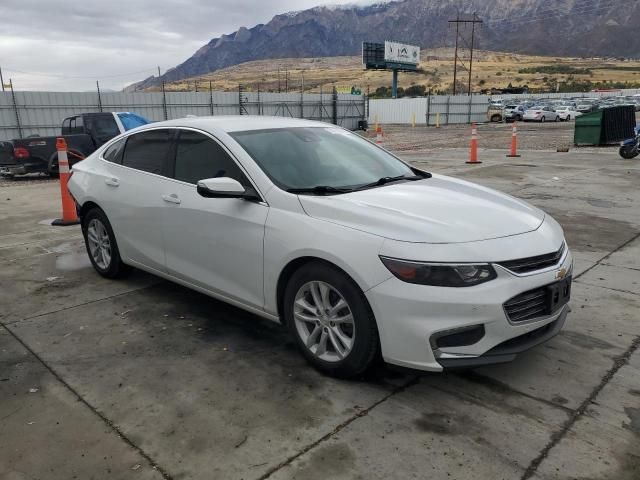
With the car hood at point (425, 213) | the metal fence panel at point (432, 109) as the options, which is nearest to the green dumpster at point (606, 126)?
the car hood at point (425, 213)

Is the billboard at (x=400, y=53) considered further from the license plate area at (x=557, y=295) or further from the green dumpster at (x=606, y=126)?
the license plate area at (x=557, y=295)

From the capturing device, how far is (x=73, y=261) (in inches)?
236

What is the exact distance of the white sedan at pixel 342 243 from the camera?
2.89m

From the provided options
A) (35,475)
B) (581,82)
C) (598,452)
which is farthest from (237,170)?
(581,82)

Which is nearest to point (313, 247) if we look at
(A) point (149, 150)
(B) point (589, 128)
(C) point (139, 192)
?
(C) point (139, 192)

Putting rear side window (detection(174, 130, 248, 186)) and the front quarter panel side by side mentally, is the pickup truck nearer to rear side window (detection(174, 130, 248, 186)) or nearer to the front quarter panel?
rear side window (detection(174, 130, 248, 186))

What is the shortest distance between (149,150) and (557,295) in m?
3.39

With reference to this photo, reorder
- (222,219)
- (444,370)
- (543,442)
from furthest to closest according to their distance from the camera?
(222,219) < (444,370) < (543,442)

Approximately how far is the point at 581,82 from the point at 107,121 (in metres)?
103

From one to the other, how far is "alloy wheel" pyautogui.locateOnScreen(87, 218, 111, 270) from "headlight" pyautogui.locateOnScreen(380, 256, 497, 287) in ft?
10.7

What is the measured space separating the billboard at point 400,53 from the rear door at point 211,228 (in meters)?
59.3

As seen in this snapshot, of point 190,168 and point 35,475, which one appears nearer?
point 35,475

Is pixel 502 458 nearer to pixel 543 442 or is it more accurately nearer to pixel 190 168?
pixel 543 442

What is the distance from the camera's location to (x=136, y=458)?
2611mm
